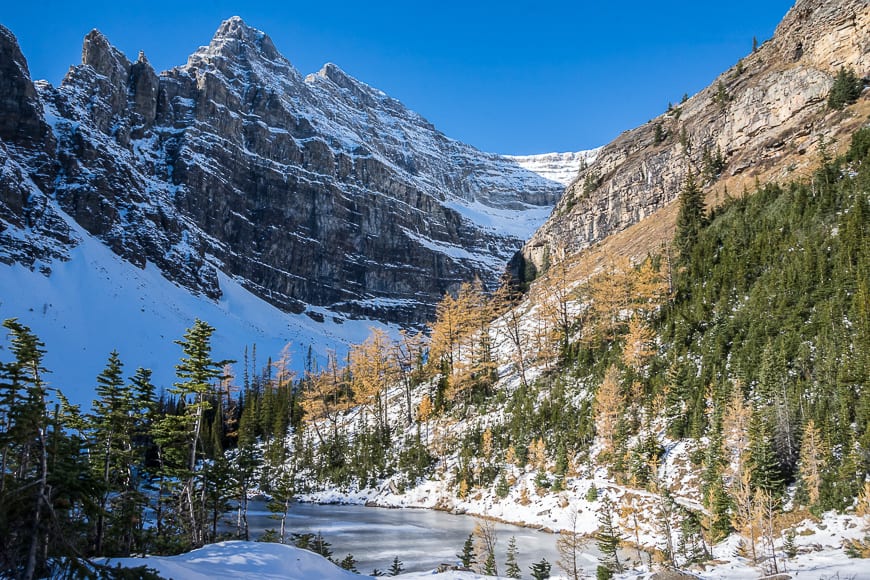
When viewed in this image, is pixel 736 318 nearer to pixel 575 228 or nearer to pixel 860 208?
pixel 860 208

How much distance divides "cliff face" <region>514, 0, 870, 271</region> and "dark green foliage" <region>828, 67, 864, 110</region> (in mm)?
1652

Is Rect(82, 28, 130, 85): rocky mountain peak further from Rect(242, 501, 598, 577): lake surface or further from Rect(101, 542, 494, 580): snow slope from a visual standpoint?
Rect(101, 542, 494, 580): snow slope

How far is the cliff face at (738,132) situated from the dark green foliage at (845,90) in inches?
65.1

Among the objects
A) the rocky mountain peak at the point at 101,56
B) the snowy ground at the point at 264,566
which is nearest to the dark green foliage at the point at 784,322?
the snowy ground at the point at 264,566

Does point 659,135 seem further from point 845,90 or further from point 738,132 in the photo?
point 845,90

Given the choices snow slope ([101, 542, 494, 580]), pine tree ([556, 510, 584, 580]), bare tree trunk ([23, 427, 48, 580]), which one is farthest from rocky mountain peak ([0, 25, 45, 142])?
bare tree trunk ([23, 427, 48, 580])

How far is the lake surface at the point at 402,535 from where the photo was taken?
28.5 metres

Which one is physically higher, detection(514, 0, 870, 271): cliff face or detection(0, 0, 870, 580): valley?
detection(514, 0, 870, 271): cliff face

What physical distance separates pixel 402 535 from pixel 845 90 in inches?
2796

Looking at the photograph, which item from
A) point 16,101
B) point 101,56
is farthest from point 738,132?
point 101,56

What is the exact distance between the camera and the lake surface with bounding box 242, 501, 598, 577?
28.5 m

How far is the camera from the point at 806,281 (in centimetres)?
3753

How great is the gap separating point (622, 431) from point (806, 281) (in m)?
17.6

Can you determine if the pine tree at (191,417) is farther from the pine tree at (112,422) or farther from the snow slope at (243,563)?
the snow slope at (243,563)
